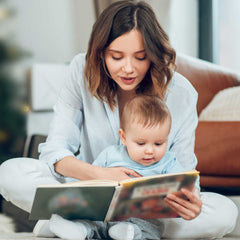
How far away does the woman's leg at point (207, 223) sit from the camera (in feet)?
4.64

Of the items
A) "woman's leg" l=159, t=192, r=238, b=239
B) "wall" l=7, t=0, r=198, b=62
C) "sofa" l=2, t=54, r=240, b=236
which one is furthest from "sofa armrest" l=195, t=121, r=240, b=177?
"wall" l=7, t=0, r=198, b=62

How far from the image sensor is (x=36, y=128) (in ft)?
9.93

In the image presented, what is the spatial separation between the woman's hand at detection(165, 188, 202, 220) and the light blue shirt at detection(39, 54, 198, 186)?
0.84 ft

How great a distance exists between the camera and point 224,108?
7.45 ft

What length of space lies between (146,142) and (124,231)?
10.4 inches

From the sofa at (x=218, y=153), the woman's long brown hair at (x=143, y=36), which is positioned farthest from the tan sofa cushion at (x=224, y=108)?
the woman's long brown hair at (x=143, y=36)

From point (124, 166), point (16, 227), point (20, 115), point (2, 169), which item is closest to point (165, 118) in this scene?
point (124, 166)

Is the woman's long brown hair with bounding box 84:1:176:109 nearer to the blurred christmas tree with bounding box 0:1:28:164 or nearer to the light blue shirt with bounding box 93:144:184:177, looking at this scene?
the light blue shirt with bounding box 93:144:184:177

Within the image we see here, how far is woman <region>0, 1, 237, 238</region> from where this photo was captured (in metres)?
1.37

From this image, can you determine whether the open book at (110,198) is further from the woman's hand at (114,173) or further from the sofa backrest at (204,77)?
the sofa backrest at (204,77)

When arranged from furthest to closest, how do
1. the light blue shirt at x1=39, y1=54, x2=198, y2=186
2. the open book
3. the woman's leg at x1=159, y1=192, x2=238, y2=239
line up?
the light blue shirt at x1=39, y1=54, x2=198, y2=186, the woman's leg at x1=159, y1=192, x2=238, y2=239, the open book

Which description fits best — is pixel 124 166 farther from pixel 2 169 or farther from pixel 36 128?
pixel 36 128

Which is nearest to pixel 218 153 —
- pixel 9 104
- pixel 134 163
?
pixel 134 163

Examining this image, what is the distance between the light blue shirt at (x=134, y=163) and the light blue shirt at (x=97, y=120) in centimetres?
13
